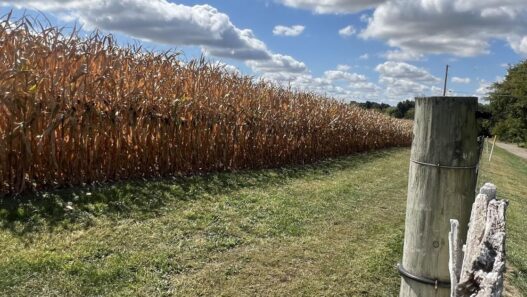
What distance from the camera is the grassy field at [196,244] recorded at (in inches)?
151

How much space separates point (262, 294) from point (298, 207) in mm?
3067

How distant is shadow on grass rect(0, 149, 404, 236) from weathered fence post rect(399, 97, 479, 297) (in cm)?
360

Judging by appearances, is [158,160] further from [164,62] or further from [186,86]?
[164,62]

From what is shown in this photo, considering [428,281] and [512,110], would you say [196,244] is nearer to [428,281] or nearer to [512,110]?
[428,281]

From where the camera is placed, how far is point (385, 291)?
169 inches

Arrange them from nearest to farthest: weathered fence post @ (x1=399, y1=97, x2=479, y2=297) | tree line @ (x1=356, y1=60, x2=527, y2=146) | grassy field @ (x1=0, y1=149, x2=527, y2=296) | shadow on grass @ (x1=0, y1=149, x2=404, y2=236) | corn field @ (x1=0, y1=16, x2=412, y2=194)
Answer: weathered fence post @ (x1=399, y1=97, x2=479, y2=297), grassy field @ (x1=0, y1=149, x2=527, y2=296), shadow on grass @ (x1=0, y1=149, x2=404, y2=236), corn field @ (x1=0, y1=16, x2=412, y2=194), tree line @ (x1=356, y1=60, x2=527, y2=146)

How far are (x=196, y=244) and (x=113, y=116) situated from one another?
9.27 ft

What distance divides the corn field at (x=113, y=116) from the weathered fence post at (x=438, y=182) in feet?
15.3

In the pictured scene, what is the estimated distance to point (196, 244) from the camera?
4809 mm

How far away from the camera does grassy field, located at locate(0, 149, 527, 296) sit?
12.6 ft

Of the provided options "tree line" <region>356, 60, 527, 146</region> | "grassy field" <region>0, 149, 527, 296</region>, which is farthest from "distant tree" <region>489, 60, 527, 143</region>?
"grassy field" <region>0, 149, 527, 296</region>

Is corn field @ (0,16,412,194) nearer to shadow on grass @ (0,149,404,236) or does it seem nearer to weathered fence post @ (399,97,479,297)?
shadow on grass @ (0,149,404,236)

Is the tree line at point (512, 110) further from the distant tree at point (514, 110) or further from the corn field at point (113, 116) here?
the corn field at point (113, 116)

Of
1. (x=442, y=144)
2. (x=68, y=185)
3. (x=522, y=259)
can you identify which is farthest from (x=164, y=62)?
(x=442, y=144)
